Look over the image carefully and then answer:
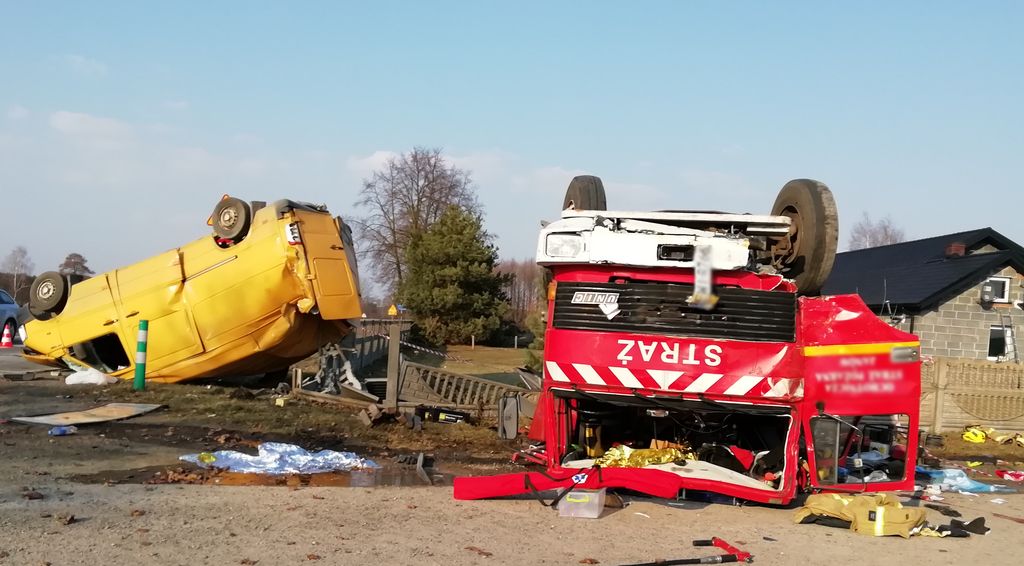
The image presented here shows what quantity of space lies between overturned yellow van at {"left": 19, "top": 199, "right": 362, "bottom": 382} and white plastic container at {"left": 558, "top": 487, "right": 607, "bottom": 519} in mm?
5962

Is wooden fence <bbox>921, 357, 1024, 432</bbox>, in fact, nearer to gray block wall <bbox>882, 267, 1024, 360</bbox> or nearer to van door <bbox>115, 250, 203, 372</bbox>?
gray block wall <bbox>882, 267, 1024, 360</bbox>

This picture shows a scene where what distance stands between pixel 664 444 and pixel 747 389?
1461 millimetres

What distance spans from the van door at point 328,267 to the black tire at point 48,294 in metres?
4.13

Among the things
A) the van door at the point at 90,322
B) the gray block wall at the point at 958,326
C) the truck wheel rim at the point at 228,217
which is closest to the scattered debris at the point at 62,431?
the van door at the point at 90,322

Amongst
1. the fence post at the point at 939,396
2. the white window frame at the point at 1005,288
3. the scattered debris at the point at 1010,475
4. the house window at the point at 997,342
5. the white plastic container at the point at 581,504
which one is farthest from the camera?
the house window at the point at 997,342

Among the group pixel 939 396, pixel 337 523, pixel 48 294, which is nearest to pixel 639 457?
pixel 337 523

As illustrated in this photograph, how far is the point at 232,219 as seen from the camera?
39.0 feet

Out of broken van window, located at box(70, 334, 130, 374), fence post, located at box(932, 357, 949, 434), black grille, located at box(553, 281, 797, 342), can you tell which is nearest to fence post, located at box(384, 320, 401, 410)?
broken van window, located at box(70, 334, 130, 374)

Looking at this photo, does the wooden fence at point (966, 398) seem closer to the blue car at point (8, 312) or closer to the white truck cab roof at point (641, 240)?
the white truck cab roof at point (641, 240)

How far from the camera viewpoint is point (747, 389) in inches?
261

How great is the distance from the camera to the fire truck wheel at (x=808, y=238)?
7410mm

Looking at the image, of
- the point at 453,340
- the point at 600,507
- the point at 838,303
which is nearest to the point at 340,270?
the point at 600,507

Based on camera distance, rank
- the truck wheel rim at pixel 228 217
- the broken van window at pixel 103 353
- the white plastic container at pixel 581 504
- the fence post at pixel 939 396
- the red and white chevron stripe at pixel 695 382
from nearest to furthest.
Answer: the white plastic container at pixel 581 504 → the red and white chevron stripe at pixel 695 382 → the truck wheel rim at pixel 228 217 → the broken van window at pixel 103 353 → the fence post at pixel 939 396

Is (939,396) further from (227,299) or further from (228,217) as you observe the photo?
(228,217)
